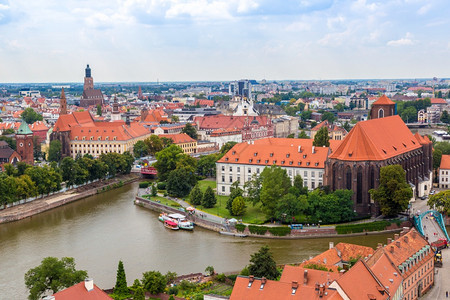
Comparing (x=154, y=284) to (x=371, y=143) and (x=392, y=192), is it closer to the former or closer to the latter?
(x=392, y=192)

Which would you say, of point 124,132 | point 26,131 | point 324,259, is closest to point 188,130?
point 124,132

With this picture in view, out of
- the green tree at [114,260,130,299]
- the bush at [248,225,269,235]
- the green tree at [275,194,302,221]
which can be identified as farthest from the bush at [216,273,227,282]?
the green tree at [275,194,302,221]

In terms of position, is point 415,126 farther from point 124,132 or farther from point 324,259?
point 324,259

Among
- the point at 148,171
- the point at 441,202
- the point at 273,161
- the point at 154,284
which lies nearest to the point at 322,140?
the point at 273,161

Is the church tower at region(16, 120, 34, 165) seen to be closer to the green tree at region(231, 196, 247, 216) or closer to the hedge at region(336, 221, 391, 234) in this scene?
the green tree at region(231, 196, 247, 216)

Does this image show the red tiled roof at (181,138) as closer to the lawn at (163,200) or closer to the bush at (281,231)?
the lawn at (163,200)

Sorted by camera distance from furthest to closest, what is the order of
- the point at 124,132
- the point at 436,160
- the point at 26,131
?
the point at 124,132, the point at 26,131, the point at 436,160
